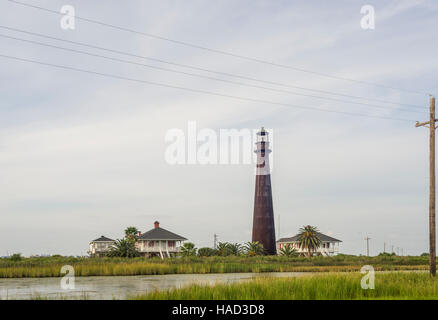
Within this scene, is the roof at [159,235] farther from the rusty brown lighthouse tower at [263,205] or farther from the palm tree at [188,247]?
the rusty brown lighthouse tower at [263,205]

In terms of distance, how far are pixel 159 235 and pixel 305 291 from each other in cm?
6175

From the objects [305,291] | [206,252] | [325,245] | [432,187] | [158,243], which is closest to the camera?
[305,291]

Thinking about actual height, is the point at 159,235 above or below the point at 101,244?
above

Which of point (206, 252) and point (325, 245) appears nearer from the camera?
point (206, 252)

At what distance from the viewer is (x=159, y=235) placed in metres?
81.8

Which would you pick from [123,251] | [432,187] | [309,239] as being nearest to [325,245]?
[309,239]

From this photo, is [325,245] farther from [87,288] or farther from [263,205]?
[87,288]

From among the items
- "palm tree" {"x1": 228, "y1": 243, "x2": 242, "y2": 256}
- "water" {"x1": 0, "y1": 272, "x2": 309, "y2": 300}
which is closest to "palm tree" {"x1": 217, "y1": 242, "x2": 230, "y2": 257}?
"palm tree" {"x1": 228, "y1": 243, "x2": 242, "y2": 256}

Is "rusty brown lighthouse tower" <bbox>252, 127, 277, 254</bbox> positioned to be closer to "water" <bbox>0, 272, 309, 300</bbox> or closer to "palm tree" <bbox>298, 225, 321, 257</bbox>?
"palm tree" <bbox>298, 225, 321, 257</bbox>

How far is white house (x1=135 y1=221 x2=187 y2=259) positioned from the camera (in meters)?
80.0

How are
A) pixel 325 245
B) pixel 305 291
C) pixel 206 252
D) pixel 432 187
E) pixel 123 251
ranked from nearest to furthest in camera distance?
1. pixel 305 291
2. pixel 432 187
3. pixel 123 251
4. pixel 206 252
5. pixel 325 245

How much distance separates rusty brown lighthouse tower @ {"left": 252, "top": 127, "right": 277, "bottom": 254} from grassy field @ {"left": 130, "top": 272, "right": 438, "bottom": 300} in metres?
51.3
